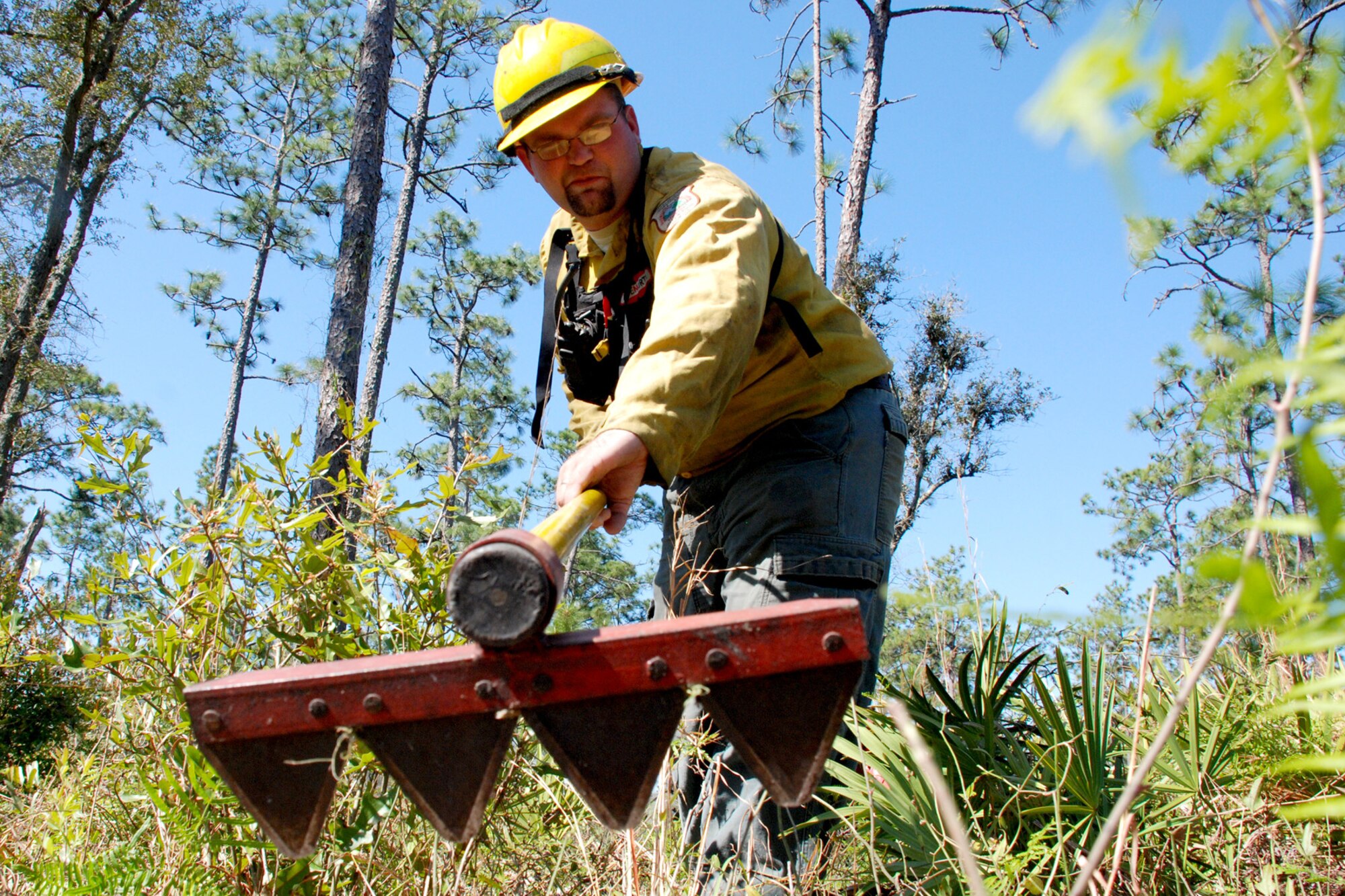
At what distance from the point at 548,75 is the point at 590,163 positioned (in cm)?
25

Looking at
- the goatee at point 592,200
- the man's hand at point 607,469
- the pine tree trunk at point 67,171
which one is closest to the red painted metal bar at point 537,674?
the man's hand at point 607,469

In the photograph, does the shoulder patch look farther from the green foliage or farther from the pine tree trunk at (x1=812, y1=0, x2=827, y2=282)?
Result: the pine tree trunk at (x1=812, y1=0, x2=827, y2=282)

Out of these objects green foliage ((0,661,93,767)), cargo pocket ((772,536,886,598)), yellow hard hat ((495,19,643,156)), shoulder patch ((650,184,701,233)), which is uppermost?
yellow hard hat ((495,19,643,156))

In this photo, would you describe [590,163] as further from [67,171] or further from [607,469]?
[67,171]

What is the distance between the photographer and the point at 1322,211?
0.80 metres

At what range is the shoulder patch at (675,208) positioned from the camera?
7.50 feet

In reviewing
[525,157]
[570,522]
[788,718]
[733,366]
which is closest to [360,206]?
[525,157]

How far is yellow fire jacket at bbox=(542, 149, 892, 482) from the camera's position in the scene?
191cm

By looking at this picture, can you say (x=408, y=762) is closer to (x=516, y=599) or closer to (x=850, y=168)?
(x=516, y=599)

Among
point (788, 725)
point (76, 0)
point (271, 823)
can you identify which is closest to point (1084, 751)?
point (788, 725)

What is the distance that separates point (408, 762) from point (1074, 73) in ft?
4.21

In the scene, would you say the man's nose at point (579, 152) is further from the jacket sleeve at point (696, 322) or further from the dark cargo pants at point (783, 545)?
the dark cargo pants at point (783, 545)

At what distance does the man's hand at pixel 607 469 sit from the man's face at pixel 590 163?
1.03 meters

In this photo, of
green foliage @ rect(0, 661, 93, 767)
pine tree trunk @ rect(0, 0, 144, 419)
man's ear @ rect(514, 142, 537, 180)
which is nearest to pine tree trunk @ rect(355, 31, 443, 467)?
pine tree trunk @ rect(0, 0, 144, 419)
